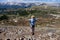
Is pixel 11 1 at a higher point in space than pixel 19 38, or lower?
lower

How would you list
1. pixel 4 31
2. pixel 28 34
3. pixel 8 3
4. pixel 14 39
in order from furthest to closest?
pixel 8 3 < pixel 4 31 < pixel 28 34 < pixel 14 39

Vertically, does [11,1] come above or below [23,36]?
below

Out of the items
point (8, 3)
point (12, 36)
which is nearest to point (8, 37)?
point (12, 36)

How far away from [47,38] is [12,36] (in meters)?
1.66

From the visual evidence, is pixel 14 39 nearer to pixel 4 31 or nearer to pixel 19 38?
pixel 19 38

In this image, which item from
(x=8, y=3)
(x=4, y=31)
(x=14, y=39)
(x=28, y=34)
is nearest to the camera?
(x=14, y=39)

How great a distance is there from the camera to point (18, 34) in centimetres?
1256

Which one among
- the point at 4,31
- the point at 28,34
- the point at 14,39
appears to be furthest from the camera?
the point at 4,31

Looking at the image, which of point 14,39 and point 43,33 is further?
point 43,33

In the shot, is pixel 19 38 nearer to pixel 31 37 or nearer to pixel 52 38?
pixel 31 37

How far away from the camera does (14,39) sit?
11.6 metres

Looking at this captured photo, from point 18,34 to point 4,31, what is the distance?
3.73ft

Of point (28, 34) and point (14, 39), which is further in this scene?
point (28, 34)

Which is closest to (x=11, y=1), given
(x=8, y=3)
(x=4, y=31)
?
(x=8, y=3)
